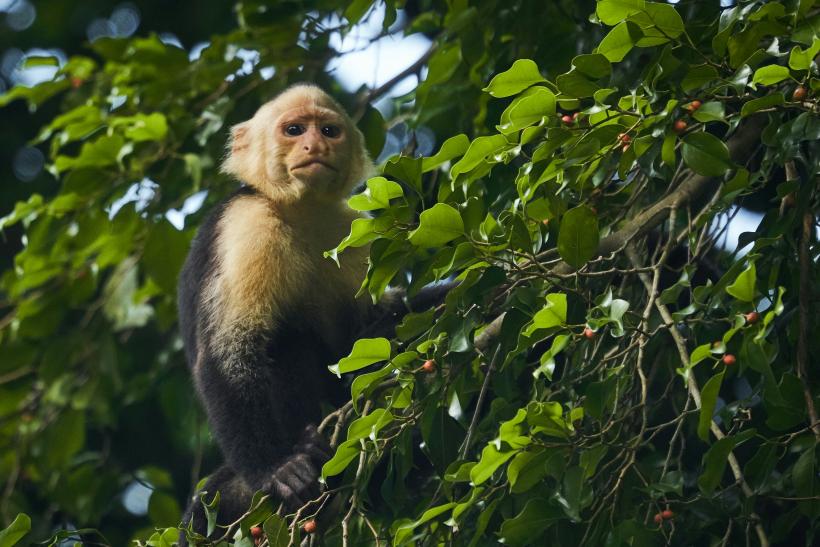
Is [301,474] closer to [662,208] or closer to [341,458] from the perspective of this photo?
[341,458]

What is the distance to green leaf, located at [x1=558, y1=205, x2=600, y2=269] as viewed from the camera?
2549mm

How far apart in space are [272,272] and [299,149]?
0.59 metres

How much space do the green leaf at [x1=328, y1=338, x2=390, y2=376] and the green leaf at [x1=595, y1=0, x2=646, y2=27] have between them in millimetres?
906

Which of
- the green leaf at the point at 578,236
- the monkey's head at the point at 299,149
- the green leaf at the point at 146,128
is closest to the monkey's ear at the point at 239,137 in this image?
the monkey's head at the point at 299,149

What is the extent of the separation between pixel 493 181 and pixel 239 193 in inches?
50.3

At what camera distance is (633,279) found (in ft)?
10.8

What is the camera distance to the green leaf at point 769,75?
236cm

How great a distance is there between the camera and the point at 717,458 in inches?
94.3

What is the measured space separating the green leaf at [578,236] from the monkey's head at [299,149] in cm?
189

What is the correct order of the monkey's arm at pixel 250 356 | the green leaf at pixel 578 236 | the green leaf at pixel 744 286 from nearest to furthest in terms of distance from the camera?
the green leaf at pixel 744 286 < the green leaf at pixel 578 236 < the monkey's arm at pixel 250 356

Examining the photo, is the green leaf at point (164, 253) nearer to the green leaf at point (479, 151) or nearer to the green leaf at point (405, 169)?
the green leaf at point (405, 169)

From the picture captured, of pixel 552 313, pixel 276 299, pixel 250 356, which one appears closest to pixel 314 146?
pixel 276 299

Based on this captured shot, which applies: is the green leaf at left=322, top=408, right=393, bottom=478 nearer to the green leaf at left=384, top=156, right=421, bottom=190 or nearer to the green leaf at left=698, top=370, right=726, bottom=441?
the green leaf at left=384, top=156, right=421, bottom=190

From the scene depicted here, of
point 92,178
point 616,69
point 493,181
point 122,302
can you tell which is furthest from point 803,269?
point 122,302
